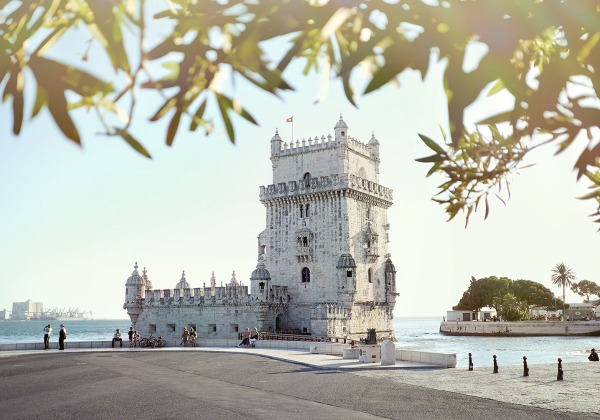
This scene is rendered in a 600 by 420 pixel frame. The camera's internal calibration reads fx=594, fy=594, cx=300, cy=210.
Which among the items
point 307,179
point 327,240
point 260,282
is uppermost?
point 307,179

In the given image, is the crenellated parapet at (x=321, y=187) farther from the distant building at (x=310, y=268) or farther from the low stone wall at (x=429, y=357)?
the low stone wall at (x=429, y=357)

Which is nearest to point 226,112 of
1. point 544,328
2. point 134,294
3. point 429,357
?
point 429,357

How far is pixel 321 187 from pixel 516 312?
239 feet

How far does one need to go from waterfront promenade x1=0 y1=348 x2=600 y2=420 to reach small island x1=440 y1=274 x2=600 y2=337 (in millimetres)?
74998

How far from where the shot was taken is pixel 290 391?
18.5 m

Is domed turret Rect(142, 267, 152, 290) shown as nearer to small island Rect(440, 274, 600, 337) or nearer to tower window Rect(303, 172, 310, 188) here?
tower window Rect(303, 172, 310, 188)

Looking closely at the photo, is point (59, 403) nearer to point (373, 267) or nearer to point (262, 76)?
point (262, 76)

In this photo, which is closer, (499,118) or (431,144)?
(499,118)

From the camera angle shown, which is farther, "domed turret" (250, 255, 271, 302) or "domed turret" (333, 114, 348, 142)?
"domed turret" (333, 114, 348, 142)

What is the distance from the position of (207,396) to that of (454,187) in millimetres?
13066

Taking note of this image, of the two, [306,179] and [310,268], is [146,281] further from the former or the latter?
[306,179]

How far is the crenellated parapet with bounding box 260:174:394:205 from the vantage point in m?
49.6

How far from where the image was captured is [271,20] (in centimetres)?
311

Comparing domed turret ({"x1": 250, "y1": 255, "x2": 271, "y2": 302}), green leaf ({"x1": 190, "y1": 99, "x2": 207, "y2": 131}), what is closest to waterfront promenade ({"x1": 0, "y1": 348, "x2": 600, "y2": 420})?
green leaf ({"x1": 190, "y1": 99, "x2": 207, "y2": 131})
